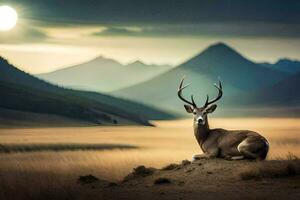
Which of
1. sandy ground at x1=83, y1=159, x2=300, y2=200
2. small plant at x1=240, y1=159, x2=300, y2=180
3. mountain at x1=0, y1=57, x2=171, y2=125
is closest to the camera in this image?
sandy ground at x1=83, y1=159, x2=300, y2=200

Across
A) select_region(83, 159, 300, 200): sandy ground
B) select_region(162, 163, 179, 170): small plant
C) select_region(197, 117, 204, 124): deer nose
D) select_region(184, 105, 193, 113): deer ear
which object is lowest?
select_region(83, 159, 300, 200): sandy ground

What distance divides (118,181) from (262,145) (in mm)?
5382

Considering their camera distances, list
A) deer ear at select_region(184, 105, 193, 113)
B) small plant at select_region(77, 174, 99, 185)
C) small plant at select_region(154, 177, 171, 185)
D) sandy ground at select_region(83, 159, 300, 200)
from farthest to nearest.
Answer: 1. small plant at select_region(77, 174, 99, 185)
2. deer ear at select_region(184, 105, 193, 113)
3. small plant at select_region(154, 177, 171, 185)
4. sandy ground at select_region(83, 159, 300, 200)

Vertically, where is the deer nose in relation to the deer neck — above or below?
above

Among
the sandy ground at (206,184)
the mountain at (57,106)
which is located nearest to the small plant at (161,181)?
the sandy ground at (206,184)

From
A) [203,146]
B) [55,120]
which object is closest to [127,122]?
[55,120]

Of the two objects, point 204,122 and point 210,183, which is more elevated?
point 204,122

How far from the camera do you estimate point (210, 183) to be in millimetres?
26781

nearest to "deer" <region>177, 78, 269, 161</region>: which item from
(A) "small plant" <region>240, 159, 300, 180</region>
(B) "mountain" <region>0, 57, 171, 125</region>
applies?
(A) "small plant" <region>240, 159, 300, 180</region>

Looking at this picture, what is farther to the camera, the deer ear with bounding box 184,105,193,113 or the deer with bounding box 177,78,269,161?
the deer ear with bounding box 184,105,193,113

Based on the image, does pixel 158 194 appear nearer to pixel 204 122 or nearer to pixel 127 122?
pixel 204 122

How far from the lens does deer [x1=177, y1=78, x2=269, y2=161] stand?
2891 centimetres

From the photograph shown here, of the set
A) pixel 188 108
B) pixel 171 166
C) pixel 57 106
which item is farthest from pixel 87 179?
pixel 57 106

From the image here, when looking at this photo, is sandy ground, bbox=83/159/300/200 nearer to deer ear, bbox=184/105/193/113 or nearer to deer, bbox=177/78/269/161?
deer, bbox=177/78/269/161
